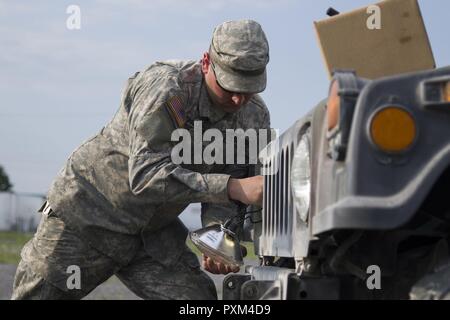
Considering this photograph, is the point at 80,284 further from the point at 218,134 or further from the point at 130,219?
the point at 218,134

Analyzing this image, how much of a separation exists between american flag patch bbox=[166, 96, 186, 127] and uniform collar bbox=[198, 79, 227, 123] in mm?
230

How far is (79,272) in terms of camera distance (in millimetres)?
5273

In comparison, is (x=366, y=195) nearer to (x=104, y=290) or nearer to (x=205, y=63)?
(x=205, y=63)

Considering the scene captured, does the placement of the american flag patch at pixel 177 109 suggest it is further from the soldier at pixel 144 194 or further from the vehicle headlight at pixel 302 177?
the vehicle headlight at pixel 302 177

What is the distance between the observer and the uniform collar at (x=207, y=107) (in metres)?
5.11

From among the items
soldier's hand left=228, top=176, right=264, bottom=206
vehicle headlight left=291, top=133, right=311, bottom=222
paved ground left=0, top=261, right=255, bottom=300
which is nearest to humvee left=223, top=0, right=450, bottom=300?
vehicle headlight left=291, top=133, right=311, bottom=222

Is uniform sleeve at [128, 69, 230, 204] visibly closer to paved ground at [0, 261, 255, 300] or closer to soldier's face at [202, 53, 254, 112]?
soldier's face at [202, 53, 254, 112]

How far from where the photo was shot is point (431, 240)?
10.9ft

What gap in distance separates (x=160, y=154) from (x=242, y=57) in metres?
0.67

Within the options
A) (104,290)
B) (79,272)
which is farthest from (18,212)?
(79,272)

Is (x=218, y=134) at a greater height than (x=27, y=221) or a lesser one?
greater

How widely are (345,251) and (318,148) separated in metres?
0.37

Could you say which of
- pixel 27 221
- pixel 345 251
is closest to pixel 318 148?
pixel 345 251

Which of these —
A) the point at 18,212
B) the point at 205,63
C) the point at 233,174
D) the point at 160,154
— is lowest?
the point at 18,212
